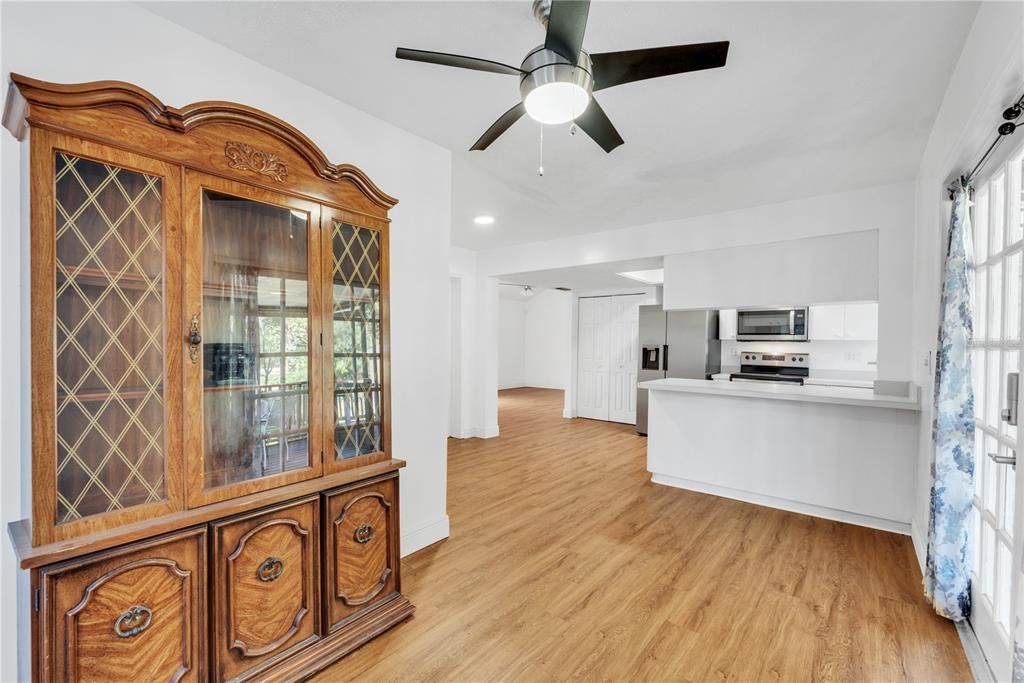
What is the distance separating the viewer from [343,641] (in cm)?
193

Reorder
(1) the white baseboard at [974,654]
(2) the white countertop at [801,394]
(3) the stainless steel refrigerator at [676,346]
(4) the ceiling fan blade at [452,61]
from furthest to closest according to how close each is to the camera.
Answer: (3) the stainless steel refrigerator at [676,346]
(2) the white countertop at [801,394]
(1) the white baseboard at [974,654]
(4) the ceiling fan blade at [452,61]

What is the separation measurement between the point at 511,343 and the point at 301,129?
1023 centimetres

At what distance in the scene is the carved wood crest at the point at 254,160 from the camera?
168cm

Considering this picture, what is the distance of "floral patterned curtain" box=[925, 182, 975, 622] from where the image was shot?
2.03 metres

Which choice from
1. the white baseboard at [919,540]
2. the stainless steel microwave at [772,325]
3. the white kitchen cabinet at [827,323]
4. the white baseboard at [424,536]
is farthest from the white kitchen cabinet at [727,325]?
the white baseboard at [424,536]

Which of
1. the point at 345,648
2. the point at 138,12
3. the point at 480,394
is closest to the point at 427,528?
the point at 345,648

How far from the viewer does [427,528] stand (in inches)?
115

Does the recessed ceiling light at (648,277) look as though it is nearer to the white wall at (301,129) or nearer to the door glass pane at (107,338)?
the white wall at (301,129)

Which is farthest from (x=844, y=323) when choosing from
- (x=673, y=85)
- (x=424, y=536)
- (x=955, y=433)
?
(x=424, y=536)

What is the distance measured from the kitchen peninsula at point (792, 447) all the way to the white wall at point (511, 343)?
25.9ft

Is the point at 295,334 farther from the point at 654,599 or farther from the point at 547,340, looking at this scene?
the point at 547,340

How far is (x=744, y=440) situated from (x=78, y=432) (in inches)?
163

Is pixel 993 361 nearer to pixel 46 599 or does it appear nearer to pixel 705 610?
pixel 705 610

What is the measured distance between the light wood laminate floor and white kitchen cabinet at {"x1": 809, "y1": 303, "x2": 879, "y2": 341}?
2812 millimetres
